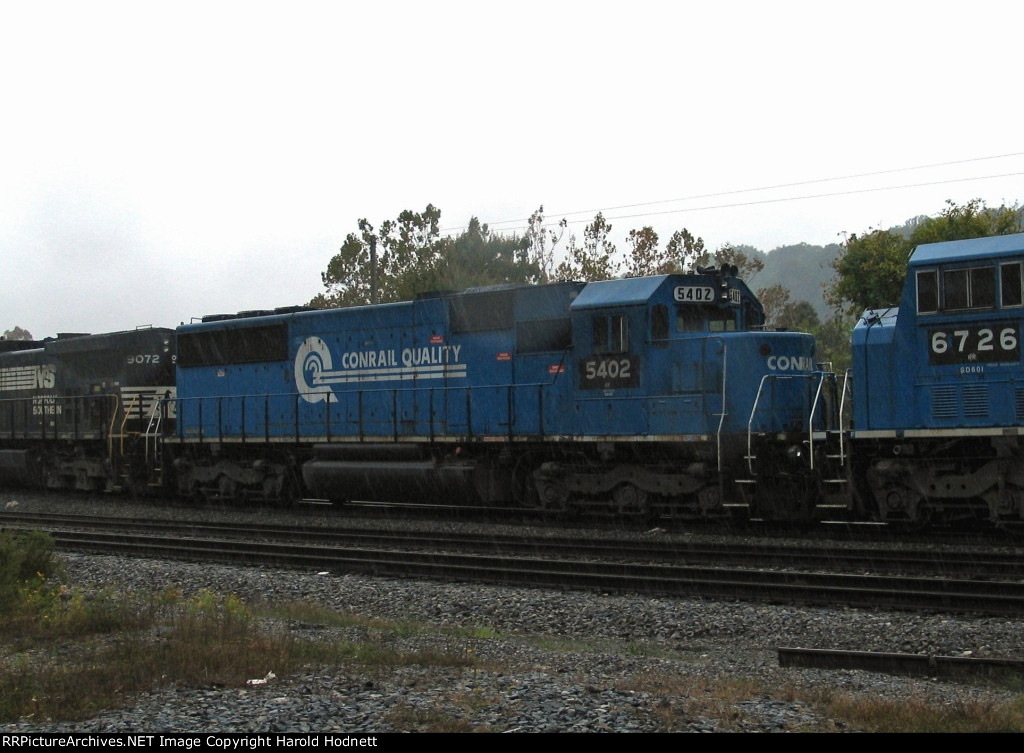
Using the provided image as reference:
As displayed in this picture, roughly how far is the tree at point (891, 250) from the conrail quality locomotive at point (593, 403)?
15.2 m

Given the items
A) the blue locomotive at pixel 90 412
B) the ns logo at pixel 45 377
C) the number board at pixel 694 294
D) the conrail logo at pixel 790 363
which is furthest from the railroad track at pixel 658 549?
the ns logo at pixel 45 377

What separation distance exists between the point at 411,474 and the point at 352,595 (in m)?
7.07

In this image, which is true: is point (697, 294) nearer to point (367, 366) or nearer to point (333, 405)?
point (367, 366)

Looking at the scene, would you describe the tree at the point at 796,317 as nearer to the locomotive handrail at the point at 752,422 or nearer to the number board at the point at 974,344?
the locomotive handrail at the point at 752,422

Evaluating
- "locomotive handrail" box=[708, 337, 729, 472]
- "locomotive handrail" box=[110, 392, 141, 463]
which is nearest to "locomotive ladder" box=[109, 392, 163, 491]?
"locomotive handrail" box=[110, 392, 141, 463]

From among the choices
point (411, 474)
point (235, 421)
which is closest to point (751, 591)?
point (411, 474)

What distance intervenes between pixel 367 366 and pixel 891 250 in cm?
1924

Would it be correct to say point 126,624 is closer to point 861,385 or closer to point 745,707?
point 745,707

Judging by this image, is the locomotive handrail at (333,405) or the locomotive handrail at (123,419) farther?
the locomotive handrail at (123,419)

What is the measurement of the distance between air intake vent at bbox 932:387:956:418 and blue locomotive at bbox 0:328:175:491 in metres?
16.1

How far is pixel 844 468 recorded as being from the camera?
13.8m

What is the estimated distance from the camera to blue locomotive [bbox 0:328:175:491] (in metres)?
23.5

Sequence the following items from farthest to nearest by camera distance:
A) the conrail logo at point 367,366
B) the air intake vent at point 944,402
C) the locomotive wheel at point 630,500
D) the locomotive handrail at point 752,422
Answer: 1. the conrail logo at point 367,366
2. the locomotive wheel at point 630,500
3. the locomotive handrail at point 752,422
4. the air intake vent at point 944,402

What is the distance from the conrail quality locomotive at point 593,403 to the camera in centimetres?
1287
